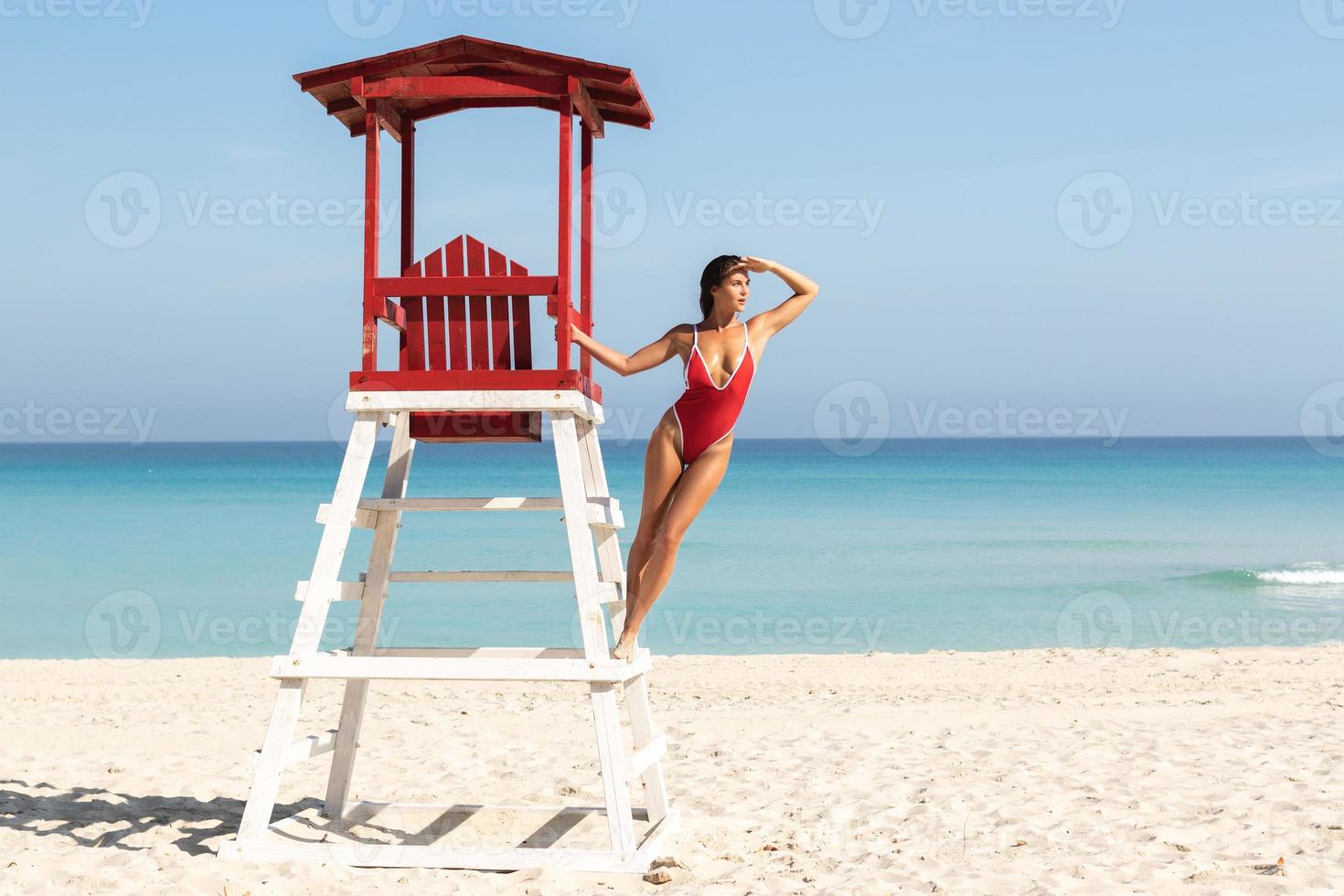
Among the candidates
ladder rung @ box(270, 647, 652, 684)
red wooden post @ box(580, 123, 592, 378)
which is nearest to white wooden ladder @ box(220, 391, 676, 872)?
ladder rung @ box(270, 647, 652, 684)

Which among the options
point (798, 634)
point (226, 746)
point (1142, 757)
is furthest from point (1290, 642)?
point (226, 746)

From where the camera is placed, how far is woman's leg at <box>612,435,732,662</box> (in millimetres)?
5410

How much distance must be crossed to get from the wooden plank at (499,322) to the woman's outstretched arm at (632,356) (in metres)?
0.36

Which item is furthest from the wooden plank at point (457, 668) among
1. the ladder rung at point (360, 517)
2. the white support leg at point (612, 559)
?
the ladder rung at point (360, 517)

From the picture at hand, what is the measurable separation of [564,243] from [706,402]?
98cm

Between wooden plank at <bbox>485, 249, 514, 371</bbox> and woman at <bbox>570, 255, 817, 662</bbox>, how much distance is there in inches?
14.1

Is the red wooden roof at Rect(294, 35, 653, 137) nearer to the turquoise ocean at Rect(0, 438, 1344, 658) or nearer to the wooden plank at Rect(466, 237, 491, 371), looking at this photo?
the wooden plank at Rect(466, 237, 491, 371)

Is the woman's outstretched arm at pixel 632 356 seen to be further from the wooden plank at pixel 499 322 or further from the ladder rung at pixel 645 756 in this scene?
the ladder rung at pixel 645 756

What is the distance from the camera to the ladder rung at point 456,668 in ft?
17.4

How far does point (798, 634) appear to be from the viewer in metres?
18.8

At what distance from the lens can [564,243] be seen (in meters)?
5.69

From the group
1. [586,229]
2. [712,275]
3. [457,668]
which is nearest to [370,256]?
[586,229]

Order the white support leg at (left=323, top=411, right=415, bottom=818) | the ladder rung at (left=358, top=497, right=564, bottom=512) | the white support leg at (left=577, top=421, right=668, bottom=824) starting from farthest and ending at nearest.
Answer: the white support leg at (left=323, top=411, right=415, bottom=818)
the white support leg at (left=577, top=421, right=668, bottom=824)
the ladder rung at (left=358, top=497, right=564, bottom=512)

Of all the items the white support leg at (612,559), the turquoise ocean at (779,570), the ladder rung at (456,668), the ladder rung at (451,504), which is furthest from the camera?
the turquoise ocean at (779,570)
